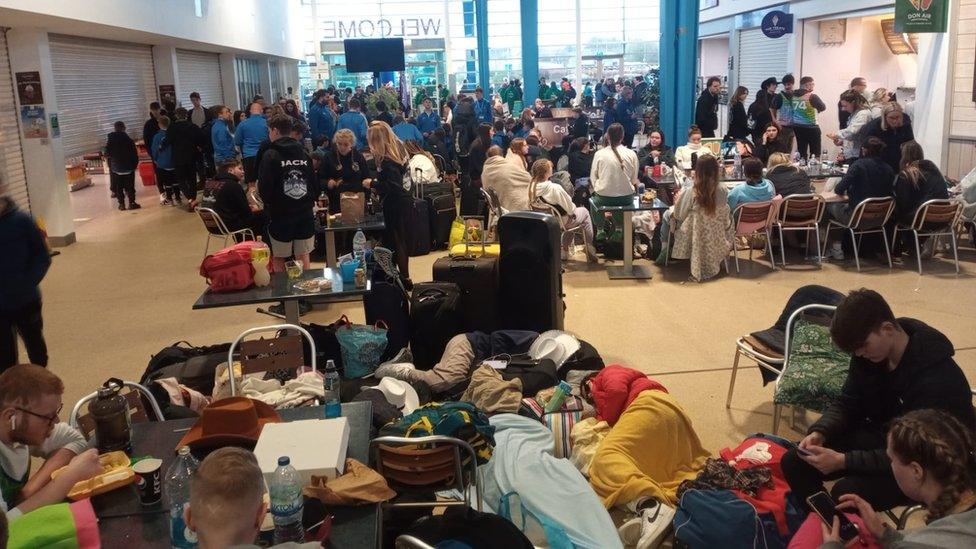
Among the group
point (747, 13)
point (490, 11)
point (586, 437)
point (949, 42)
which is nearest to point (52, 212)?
point (586, 437)

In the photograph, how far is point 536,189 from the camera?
823 centimetres

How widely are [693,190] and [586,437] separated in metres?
4.15

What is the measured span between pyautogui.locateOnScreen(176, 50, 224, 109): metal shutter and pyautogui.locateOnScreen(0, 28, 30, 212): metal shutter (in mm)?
6075

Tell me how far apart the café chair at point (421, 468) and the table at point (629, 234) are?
16.3 feet

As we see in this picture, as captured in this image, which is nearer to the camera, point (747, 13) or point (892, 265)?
point (892, 265)

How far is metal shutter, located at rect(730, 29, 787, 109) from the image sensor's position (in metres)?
17.1

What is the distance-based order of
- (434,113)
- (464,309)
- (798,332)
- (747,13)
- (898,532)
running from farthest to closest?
(747,13) < (434,113) < (464,309) < (798,332) < (898,532)

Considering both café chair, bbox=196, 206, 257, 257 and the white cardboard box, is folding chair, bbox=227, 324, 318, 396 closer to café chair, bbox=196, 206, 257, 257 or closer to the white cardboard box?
the white cardboard box

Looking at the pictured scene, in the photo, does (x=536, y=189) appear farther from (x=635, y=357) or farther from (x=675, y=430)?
(x=675, y=430)

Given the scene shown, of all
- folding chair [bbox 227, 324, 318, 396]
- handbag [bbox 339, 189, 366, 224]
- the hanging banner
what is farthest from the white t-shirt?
folding chair [bbox 227, 324, 318, 396]

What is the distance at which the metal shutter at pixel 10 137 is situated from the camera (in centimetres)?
995

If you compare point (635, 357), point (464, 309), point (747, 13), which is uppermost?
point (747, 13)

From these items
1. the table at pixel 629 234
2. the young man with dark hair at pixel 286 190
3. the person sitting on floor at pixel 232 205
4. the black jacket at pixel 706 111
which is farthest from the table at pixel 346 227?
the black jacket at pixel 706 111

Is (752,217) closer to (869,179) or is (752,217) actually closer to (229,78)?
(869,179)
